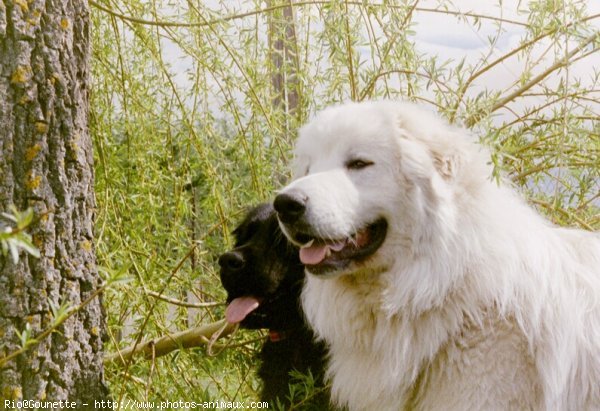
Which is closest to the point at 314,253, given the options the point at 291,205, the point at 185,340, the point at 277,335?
the point at 291,205

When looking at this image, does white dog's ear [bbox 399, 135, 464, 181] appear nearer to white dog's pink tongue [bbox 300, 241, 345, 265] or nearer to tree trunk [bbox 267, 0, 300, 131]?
white dog's pink tongue [bbox 300, 241, 345, 265]

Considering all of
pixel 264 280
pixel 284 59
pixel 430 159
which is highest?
pixel 284 59

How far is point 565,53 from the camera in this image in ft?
9.81

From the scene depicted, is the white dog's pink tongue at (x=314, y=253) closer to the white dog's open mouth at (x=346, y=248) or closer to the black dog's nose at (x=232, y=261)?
the white dog's open mouth at (x=346, y=248)

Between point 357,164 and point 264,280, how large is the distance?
0.93 metres

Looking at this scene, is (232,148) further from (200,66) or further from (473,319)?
(473,319)

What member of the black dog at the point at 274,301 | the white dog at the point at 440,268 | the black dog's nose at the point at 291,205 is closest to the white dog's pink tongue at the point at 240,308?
the black dog at the point at 274,301

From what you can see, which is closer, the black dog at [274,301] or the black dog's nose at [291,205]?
the black dog's nose at [291,205]

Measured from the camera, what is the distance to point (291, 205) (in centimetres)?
258

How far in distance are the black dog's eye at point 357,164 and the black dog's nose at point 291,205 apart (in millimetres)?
290

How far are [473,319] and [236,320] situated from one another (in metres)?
1.22

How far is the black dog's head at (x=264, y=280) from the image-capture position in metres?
3.44

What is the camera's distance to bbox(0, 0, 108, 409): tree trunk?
2635 millimetres

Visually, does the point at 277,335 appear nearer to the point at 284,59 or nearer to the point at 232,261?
the point at 232,261
